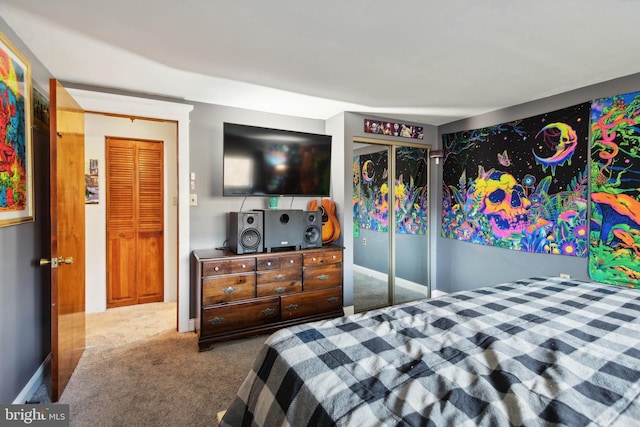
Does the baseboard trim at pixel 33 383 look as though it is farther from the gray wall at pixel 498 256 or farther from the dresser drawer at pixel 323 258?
the gray wall at pixel 498 256

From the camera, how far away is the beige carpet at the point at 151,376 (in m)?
1.88

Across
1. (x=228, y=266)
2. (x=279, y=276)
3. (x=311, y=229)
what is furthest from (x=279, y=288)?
(x=311, y=229)

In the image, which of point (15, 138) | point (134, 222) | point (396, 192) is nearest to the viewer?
point (15, 138)

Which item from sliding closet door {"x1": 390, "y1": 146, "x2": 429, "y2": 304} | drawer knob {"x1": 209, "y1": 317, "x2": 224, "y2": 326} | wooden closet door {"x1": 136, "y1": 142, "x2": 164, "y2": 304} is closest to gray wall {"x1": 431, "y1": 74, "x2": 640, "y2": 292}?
sliding closet door {"x1": 390, "y1": 146, "x2": 429, "y2": 304}

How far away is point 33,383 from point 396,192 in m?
3.65

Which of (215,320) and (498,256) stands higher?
(498,256)

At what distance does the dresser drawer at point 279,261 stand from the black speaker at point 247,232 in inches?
5.4

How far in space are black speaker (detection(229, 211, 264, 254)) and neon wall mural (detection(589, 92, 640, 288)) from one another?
2.95 m

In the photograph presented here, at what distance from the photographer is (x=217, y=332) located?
271 cm

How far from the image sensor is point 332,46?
2.08 metres

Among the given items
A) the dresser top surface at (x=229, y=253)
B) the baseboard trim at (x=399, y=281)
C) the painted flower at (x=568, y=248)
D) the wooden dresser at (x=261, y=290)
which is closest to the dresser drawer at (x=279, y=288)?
the wooden dresser at (x=261, y=290)

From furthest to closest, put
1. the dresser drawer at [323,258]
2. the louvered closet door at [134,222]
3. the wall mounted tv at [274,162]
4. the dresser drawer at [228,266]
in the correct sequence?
the louvered closet door at [134,222] → the dresser drawer at [323,258] → the wall mounted tv at [274,162] → the dresser drawer at [228,266]

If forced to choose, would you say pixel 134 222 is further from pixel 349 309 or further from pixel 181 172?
pixel 349 309

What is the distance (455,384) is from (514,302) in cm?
100
